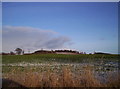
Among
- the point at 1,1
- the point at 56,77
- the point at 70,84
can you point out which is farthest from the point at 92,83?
A: the point at 1,1

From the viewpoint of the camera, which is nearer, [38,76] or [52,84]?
[52,84]

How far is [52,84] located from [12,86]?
787mm

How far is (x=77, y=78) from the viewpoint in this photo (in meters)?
3.11

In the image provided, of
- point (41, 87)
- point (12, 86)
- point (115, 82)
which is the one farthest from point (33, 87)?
point (115, 82)

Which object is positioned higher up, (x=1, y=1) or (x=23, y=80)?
(x=1, y=1)

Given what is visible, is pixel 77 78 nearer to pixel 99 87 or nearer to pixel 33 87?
pixel 99 87

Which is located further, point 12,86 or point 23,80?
point 23,80

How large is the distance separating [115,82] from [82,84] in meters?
0.59

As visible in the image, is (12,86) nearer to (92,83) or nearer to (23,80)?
(23,80)

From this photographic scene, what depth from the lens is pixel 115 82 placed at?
296cm

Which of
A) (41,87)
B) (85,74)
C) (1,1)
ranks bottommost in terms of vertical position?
(41,87)

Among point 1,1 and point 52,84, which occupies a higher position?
point 1,1

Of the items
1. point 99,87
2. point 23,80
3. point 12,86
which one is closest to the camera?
point 12,86

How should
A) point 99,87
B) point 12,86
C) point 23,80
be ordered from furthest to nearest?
point 23,80
point 99,87
point 12,86
